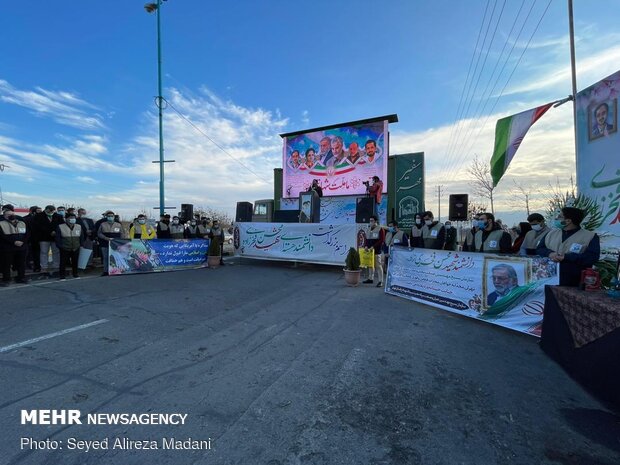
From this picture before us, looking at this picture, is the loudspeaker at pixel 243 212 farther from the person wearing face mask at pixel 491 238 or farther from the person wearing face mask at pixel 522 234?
the person wearing face mask at pixel 522 234

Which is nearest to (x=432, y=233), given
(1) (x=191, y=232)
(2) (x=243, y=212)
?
(1) (x=191, y=232)

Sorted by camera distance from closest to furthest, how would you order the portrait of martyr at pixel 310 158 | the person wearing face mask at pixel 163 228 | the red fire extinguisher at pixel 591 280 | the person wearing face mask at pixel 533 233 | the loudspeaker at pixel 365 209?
the red fire extinguisher at pixel 591 280 < the person wearing face mask at pixel 533 233 < the person wearing face mask at pixel 163 228 < the loudspeaker at pixel 365 209 < the portrait of martyr at pixel 310 158

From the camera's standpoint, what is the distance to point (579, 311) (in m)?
3.44

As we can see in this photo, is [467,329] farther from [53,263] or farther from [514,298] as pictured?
[53,263]

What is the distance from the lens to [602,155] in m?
5.52

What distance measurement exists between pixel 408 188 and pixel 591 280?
47.3 feet

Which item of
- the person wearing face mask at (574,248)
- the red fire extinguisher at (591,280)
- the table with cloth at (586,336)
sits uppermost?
the person wearing face mask at (574,248)

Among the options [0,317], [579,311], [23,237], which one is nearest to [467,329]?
[579,311]

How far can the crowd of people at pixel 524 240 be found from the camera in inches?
164

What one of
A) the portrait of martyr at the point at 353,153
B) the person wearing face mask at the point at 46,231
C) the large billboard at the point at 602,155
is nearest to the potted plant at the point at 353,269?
the large billboard at the point at 602,155

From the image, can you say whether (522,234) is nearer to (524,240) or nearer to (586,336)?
(524,240)

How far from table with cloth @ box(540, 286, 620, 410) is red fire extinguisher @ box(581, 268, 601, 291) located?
100mm

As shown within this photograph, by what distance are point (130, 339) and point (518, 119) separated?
28.7 ft

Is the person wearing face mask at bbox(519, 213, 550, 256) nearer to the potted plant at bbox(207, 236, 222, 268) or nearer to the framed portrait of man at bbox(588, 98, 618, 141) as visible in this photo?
the framed portrait of man at bbox(588, 98, 618, 141)
